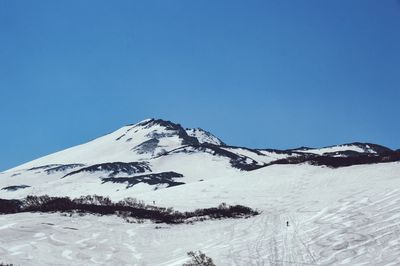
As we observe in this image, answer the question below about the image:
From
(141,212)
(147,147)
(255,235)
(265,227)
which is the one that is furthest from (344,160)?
(147,147)

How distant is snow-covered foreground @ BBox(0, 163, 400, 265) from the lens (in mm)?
13938

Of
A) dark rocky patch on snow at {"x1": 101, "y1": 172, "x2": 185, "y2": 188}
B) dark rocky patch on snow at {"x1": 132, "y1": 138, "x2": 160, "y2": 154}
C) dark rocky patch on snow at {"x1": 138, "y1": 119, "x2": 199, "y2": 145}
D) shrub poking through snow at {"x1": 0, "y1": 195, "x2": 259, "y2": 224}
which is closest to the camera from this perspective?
shrub poking through snow at {"x1": 0, "y1": 195, "x2": 259, "y2": 224}

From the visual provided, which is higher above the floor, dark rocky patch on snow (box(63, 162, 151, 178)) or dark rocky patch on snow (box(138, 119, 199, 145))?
dark rocky patch on snow (box(138, 119, 199, 145))

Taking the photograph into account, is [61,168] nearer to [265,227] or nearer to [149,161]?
[149,161]

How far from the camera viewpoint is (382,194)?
23172 mm

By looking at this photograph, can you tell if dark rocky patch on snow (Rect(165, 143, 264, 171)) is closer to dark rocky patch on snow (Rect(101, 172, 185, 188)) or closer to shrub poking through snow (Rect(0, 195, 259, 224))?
dark rocky patch on snow (Rect(101, 172, 185, 188))

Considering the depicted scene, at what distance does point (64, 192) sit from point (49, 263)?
55.1 metres

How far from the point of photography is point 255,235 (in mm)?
18438

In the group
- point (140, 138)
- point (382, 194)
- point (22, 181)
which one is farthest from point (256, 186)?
point (140, 138)

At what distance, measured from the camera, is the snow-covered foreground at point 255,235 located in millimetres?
13938

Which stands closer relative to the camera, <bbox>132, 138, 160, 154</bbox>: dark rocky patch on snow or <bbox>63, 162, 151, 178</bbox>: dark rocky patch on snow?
<bbox>63, 162, 151, 178</bbox>: dark rocky patch on snow

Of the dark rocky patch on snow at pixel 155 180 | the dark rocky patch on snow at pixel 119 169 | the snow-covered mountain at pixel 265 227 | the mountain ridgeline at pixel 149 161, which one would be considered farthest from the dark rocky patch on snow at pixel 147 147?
the snow-covered mountain at pixel 265 227

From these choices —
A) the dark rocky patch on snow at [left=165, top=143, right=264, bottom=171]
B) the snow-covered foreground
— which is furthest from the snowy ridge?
the snow-covered foreground

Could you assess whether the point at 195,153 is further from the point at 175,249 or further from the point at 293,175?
the point at 175,249
